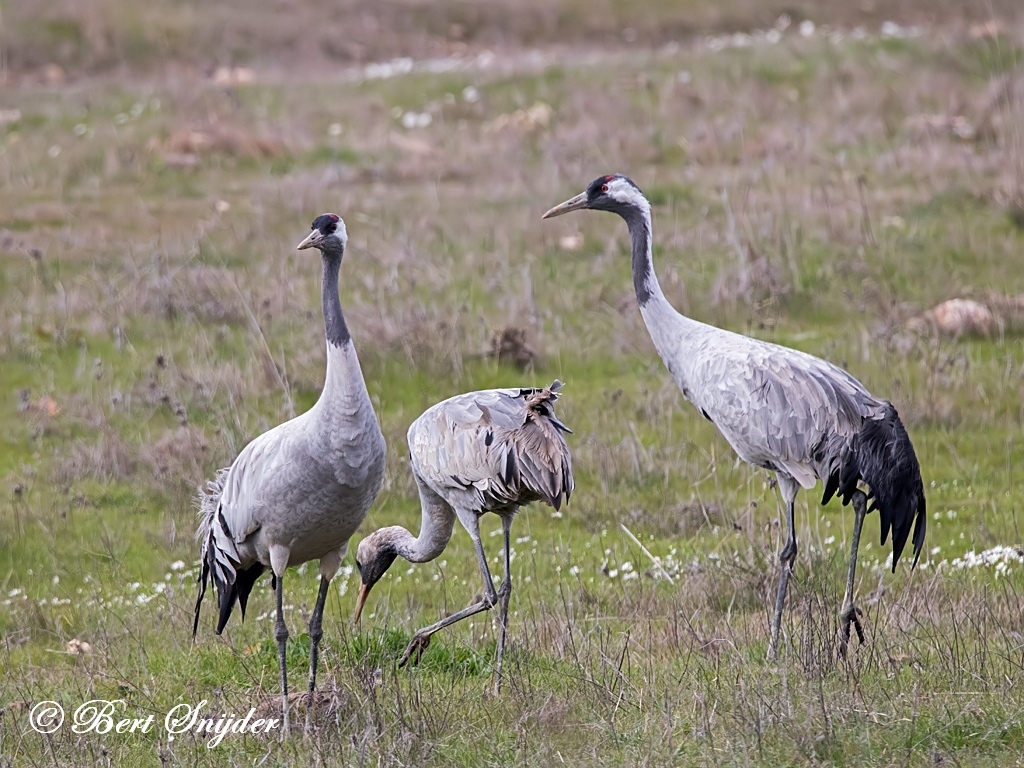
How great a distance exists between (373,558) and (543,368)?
3.44 m

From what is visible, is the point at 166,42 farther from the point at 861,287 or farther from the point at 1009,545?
the point at 1009,545

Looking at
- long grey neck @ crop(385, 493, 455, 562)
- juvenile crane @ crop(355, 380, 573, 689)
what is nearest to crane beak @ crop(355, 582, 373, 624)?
long grey neck @ crop(385, 493, 455, 562)

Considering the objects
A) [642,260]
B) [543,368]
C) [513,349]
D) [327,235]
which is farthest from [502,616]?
[543,368]

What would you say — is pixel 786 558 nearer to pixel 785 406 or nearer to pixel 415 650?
pixel 785 406

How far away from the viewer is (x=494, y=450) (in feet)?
18.9

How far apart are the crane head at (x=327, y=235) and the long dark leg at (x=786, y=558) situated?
7.08 ft

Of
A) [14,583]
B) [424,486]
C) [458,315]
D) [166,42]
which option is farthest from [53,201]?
[166,42]

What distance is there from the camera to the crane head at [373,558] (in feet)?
21.4

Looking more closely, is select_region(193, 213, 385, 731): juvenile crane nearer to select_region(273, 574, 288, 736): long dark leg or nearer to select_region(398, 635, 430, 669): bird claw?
select_region(273, 574, 288, 736): long dark leg

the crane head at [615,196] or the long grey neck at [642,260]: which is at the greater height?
the crane head at [615,196]

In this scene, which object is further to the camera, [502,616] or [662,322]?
[662,322]

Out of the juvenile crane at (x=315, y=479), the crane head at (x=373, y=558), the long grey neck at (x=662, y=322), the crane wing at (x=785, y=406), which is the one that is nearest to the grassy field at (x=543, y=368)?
the crane head at (x=373, y=558)

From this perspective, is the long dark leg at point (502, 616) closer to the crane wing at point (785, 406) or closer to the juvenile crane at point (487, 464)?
the juvenile crane at point (487, 464)

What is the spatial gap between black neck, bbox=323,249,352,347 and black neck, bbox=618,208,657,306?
5.70ft
